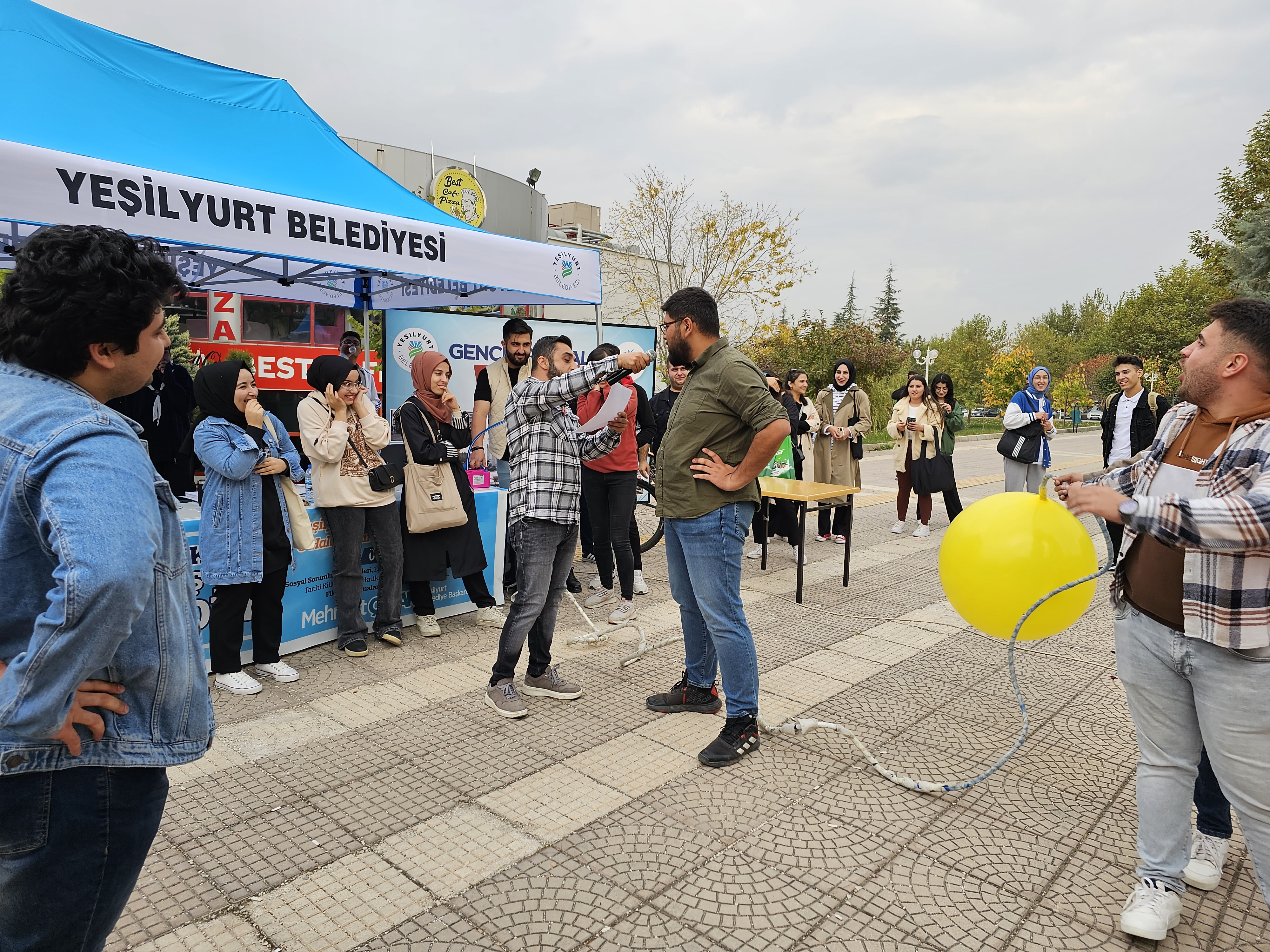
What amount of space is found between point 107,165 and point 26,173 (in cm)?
41

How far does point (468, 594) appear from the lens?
5.83m

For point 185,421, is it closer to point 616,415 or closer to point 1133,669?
point 616,415

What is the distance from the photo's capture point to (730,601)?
11.6ft

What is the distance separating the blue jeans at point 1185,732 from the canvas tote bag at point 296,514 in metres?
4.05

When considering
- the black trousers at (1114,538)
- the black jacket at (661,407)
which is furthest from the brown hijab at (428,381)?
the black trousers at (1114,538)

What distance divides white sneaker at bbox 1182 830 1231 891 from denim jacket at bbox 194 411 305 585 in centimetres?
429

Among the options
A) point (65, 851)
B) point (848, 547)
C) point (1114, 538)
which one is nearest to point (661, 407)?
point (848, 547)

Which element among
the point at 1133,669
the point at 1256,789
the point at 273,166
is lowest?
the point at 1256,789

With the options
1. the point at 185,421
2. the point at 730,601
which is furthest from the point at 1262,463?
the point at 185,421

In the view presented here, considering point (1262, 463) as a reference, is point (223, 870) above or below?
below

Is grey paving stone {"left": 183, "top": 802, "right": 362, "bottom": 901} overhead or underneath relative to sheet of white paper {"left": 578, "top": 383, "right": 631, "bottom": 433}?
underneath

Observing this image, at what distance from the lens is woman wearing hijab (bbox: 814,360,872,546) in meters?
8.80

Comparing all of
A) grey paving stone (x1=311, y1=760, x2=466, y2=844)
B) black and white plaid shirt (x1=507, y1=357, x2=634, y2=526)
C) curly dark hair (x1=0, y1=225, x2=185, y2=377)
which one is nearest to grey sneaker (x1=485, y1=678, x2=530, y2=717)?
grey paving stone (x1=311, y1=760, x2=466, y2=844)

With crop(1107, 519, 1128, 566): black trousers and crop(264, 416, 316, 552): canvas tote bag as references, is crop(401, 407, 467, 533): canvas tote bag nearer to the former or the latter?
crop(264, 416, 316, 552): canvas tote bag
